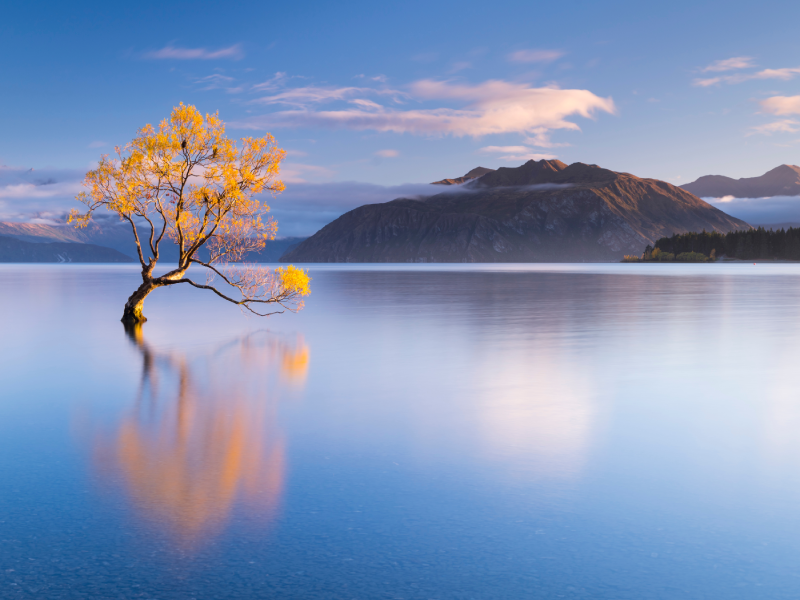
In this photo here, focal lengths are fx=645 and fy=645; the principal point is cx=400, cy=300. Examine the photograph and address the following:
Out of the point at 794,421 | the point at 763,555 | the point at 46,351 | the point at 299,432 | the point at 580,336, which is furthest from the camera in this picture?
the point at 580,336

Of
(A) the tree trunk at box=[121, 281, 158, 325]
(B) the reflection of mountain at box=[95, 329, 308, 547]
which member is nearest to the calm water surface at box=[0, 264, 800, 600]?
(B) the reflection of mountain at box=[95, 329, 308, 547]

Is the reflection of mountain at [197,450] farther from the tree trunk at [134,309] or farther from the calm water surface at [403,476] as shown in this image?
the tree trunk at [134,309]

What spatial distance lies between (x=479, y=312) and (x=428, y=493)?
3411 cm

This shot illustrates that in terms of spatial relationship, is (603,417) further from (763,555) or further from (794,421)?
(763,555)

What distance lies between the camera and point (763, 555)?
757 centimetres

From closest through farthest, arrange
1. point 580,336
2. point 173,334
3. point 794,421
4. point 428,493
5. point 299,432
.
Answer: point 428,493 < point 299,432 < point 794,421 < point 580,336 < point 173,334

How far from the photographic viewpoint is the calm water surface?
23.2 feet

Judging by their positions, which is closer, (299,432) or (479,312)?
(299,432)

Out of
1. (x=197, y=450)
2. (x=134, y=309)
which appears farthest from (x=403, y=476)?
(x=134, y=309)

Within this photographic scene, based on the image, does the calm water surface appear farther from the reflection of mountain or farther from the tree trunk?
the tree trunk

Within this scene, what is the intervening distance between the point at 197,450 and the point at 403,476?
3.98 meters

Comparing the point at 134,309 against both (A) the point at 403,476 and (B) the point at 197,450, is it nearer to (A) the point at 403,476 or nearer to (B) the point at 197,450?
(B) the point at 197,450

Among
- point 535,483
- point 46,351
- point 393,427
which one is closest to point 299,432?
point 393,427

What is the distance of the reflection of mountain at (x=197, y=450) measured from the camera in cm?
878
